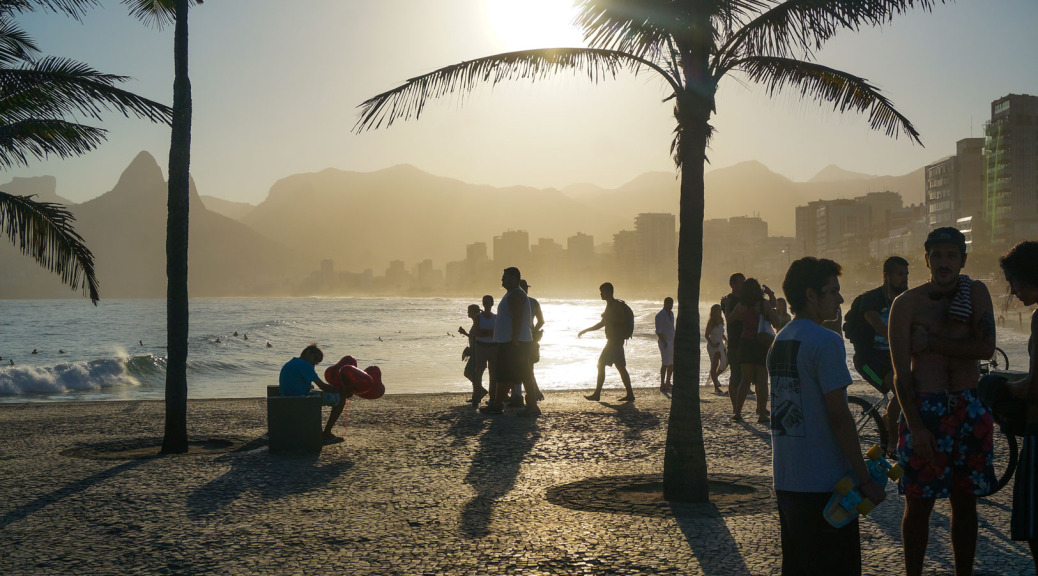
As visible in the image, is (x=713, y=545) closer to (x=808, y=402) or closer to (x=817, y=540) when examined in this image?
(x=817, y=540)

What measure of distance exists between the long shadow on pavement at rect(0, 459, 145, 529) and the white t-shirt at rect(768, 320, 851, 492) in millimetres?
5355

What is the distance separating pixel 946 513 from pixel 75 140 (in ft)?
32.3

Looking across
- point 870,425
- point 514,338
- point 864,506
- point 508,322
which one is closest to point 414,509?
point 864,506

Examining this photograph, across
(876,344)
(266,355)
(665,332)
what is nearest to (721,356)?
(665,332)

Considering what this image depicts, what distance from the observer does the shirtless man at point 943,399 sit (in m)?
4.06

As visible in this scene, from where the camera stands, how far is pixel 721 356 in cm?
1625

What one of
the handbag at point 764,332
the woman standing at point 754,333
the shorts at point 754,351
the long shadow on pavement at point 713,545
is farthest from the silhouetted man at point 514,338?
the long shadow on pavement at point 713,545

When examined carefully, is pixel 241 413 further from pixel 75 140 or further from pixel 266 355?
pixel 266 355

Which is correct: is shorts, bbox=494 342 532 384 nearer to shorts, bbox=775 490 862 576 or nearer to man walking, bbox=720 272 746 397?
man walking, bbox=720 272 746 397

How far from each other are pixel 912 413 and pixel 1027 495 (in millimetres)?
586

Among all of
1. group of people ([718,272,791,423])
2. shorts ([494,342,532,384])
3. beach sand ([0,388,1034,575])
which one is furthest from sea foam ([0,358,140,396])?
group of people ([718,272,791,423])

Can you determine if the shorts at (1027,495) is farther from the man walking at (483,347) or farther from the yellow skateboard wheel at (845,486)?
the man walking at (483,347)

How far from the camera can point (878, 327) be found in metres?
6.97

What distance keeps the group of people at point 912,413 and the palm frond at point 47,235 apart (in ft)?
26.9
